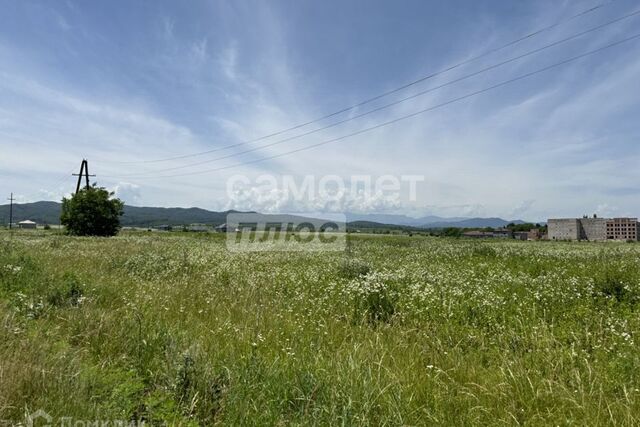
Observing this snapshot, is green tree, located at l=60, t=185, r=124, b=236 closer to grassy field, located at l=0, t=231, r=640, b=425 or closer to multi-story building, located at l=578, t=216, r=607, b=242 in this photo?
grassy field, located at l=0, t=231, r=640, b=425

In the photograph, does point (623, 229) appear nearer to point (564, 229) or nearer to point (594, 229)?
point (594, 229)

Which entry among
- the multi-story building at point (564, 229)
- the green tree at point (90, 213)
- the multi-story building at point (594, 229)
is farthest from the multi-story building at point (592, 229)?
the green tree at point (90, 213)

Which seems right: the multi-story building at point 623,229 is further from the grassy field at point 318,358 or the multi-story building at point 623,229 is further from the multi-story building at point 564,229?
the grassy field at point 318,358

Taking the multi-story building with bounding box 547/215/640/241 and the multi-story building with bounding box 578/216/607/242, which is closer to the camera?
the multi-story building with bounding box 547/215/640/241

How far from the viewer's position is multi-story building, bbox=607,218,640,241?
127188 millimetres

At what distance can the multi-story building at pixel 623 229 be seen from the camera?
417 ft

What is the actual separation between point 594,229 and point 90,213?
525 feet

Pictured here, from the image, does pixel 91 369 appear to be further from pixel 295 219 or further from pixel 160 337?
pixel 295 219

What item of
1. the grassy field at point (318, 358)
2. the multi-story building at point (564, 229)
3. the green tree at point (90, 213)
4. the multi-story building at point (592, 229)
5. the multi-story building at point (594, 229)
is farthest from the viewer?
the multi-story building at point (592, 229)

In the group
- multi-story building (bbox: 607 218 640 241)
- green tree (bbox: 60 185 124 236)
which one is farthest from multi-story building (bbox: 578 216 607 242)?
green tree (bbox: 60 185 124 236)

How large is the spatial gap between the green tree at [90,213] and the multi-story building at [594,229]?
138m

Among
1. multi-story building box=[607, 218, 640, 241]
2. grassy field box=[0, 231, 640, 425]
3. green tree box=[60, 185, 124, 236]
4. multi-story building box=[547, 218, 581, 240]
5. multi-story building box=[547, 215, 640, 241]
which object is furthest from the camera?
multi-story building box=[607, 218, 640, 241]

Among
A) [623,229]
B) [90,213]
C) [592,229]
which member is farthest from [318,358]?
[623,229]

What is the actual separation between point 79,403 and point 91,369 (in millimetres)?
650
